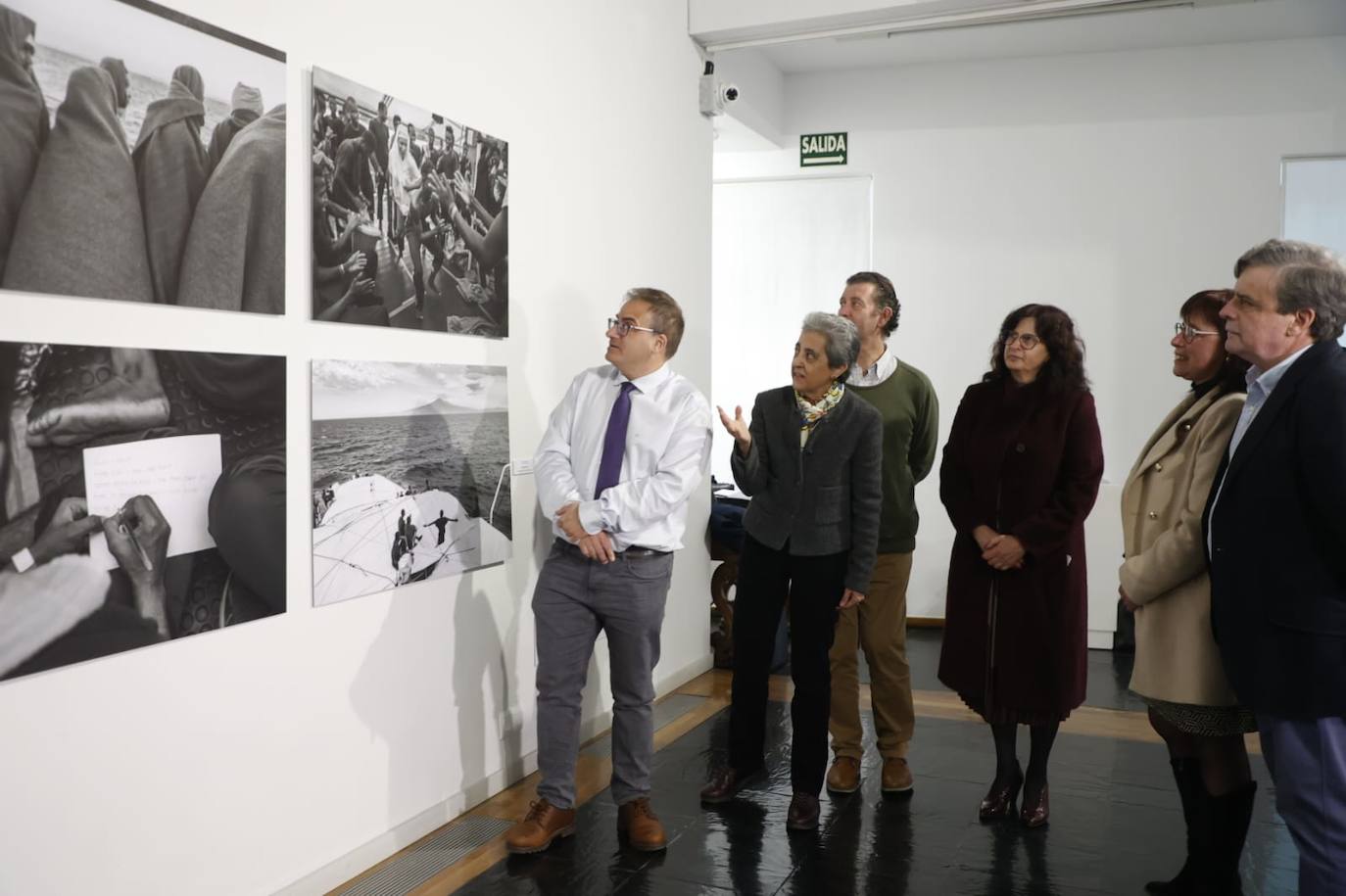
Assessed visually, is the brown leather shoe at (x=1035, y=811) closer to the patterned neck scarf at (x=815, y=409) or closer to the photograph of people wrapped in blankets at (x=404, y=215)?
the patterned neck scarf at (x=815, y=409)

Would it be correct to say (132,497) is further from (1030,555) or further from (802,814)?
(1030,555)

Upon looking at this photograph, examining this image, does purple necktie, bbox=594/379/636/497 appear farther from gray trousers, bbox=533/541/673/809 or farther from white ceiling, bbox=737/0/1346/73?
white ceiling, bbox=737/0/1346/73

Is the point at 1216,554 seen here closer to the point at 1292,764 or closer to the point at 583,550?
the point at 1292,764

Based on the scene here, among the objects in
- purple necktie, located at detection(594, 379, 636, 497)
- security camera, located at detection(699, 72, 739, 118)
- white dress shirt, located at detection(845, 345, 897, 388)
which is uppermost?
security camera, located at detection(699, 72, 739, 118)

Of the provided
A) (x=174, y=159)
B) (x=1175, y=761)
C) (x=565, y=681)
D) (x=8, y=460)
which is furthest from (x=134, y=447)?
(x=1175, y=761)

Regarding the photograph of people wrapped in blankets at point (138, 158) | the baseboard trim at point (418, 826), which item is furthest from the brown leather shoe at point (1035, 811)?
the photograph of people wrapped in blankets at point (138, 158)

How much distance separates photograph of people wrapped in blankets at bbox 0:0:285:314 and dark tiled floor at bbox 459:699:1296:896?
1.78 meters

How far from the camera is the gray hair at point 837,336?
3.33 metres

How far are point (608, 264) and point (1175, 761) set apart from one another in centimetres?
268

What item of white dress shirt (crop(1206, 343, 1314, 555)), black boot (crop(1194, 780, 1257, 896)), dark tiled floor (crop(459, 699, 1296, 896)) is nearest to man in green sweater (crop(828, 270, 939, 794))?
dark tiled floor (crop(459, 699, 1296, 896))

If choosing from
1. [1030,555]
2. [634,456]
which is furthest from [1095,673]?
[634,456]

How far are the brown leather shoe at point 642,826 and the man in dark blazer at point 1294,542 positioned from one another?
5.44ft

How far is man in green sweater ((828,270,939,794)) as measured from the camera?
147 inches

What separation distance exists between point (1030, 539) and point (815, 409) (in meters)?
0.74
